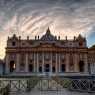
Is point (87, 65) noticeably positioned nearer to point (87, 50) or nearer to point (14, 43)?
point (87, 50)

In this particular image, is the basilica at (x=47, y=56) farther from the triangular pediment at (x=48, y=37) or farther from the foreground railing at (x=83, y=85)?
the foreground railing at (x=83, y=85)

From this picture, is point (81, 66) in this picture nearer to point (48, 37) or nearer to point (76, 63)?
point (76, 63)

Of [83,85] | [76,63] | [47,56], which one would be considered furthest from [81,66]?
[83,85]

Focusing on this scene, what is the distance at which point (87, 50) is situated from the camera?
47844 mm

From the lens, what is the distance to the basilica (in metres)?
46.8

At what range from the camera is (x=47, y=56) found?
47.2 meters

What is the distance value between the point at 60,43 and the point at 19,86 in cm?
3491

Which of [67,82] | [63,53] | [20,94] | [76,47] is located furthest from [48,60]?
[20,94]

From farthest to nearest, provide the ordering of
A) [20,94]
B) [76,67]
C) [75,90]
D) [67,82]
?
[76,67] < [67,82] < [75,90] < [20,94]

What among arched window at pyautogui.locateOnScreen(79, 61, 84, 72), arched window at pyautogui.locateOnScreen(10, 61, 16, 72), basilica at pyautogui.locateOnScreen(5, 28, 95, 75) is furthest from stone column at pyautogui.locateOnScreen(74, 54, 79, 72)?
arched window at pyautogui.locateOnScreen(10, 61, 16, 72)

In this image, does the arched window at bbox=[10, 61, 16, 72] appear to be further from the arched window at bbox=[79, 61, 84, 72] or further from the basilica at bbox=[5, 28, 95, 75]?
the arched window at bbox=[79, 61, 84, 72]

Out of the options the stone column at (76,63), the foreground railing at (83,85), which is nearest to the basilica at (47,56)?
the stone column at (76,63)

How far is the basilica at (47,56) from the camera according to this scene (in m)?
46.8

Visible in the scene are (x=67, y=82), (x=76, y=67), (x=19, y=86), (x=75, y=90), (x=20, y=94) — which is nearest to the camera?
(x=20, y=94)
